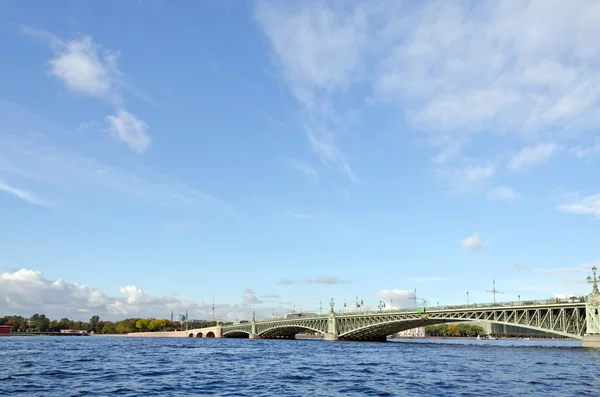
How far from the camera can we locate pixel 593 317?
8200 cm

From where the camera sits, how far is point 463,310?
349ft

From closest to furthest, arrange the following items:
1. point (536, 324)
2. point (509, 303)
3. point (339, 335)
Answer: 1. point (536, 324)
2. point (509, 303)
3. point (339, 335)

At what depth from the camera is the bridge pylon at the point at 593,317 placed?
3216 inches

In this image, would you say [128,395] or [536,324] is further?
[536,324]

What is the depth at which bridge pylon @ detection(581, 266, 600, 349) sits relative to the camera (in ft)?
268

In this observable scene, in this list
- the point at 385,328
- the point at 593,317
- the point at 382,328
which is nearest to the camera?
the point at 593,317

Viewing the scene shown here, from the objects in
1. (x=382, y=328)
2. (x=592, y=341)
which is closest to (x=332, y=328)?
(x=382, y=328)

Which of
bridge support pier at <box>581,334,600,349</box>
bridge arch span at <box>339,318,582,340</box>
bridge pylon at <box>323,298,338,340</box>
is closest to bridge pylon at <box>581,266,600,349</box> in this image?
bridge support pier at <box>581,334,600,349</box>

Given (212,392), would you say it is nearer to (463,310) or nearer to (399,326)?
(463,310)

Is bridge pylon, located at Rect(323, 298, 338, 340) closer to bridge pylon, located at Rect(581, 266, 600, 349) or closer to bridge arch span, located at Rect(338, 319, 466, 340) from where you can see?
bridge arch span, located at Rect(338, 319, 466, 340)

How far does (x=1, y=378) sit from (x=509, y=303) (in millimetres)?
86460

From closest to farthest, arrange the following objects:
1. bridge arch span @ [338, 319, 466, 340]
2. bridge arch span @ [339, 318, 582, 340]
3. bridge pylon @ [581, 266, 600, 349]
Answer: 1. bridge pylon @ [581, 266, 600, 349]
2. bridge arch span @ [339, 318, 582, 340]
3. bridge arch span @ [338, 319, 466, 340]

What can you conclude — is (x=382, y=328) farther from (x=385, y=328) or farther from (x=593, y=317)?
(x=593, y=317)

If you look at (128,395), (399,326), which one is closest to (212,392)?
(128,395)
